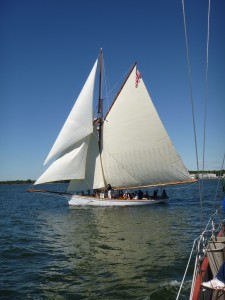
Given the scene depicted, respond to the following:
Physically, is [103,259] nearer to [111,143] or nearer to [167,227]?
[167,227]

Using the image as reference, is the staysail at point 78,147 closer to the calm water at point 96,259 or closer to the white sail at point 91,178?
the white sail at point 91,178

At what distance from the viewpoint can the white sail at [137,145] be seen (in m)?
37.3

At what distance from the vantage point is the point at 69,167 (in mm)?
37250

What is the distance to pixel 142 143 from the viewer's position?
123ft

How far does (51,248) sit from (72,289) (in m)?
6.58

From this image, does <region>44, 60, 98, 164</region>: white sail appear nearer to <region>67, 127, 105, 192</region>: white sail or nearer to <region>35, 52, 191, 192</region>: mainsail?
<region>35, 52, 191, 192</region>: mainsail

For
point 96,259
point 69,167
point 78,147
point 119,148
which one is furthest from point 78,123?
point 96,259

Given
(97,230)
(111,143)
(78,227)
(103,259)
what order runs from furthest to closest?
(111,143)
(78,227)
(97,230)
(103,259)

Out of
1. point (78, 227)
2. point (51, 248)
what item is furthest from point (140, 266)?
point (78, 227)

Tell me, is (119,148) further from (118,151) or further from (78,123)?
(78,123)

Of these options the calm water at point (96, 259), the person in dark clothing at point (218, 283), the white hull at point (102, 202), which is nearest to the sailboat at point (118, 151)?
the white hull at point (102, 202)

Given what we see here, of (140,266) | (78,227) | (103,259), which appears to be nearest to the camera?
(140,266)

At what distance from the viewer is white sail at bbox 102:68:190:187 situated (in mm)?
37281

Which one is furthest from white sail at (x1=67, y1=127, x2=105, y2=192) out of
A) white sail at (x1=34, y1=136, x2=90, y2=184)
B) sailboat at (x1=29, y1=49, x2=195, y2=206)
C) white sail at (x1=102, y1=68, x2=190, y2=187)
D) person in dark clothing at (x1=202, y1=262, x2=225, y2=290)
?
person in dark clothing at (x1=202, y1=262, x2=225, y2=290)
